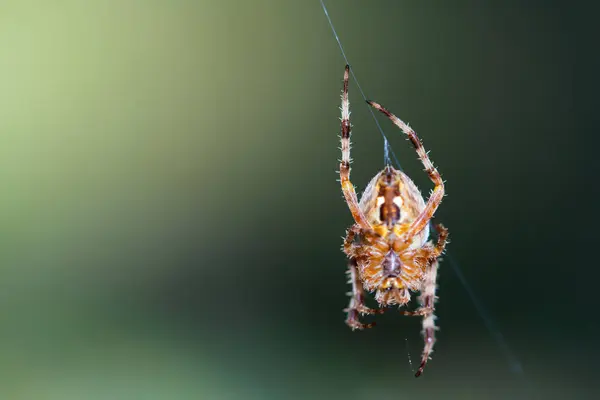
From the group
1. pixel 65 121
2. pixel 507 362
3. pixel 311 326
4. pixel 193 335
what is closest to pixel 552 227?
pixel 507 362

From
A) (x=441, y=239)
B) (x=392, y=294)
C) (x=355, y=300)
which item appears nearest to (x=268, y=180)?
(x=355, y=300)

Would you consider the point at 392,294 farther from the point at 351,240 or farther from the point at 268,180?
the point at 268,180

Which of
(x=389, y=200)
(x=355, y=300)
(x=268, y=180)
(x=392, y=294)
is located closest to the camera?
(x=389, y=200)

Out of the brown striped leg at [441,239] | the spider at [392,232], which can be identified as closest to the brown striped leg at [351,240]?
the spider at [392,232]

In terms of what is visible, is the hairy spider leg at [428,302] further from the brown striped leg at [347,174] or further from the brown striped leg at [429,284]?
the brown striped leg at [347,174]

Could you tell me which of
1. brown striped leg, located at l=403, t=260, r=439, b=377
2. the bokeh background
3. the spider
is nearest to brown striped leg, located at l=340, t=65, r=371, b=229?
the spider

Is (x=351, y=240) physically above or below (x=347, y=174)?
below
